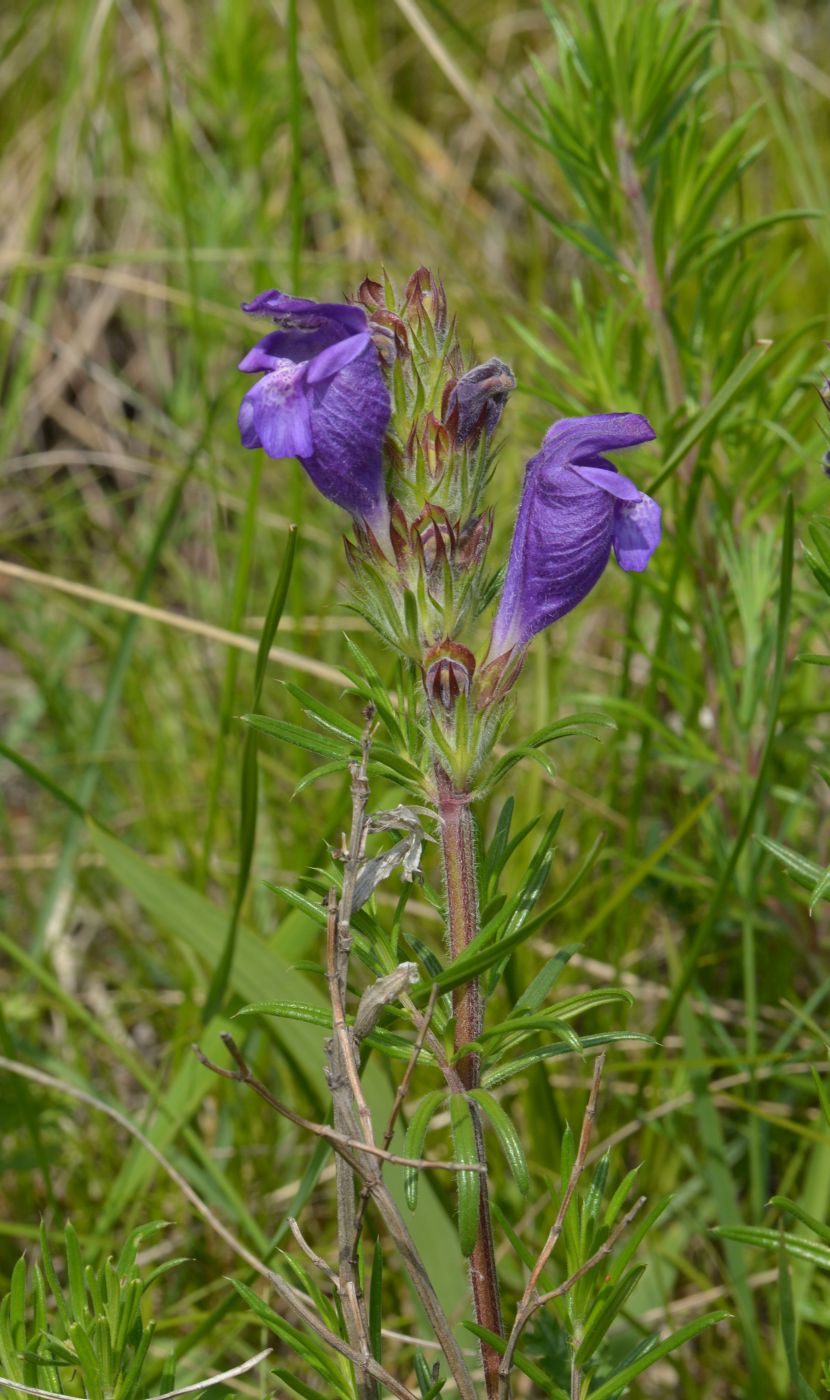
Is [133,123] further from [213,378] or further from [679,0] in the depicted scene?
[679,0]

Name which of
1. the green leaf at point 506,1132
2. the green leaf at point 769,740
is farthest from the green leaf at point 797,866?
the green leaf at point 506,1132

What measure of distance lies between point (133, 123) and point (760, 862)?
16.8 feet

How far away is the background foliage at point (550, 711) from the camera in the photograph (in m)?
2.33

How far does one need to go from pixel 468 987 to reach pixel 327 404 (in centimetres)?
65

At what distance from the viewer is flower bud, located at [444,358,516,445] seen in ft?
4.63

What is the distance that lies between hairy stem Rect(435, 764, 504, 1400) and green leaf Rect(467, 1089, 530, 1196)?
7cm

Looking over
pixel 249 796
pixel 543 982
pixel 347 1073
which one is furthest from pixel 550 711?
pixel 347 1073

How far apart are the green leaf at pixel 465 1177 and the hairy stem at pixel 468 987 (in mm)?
69

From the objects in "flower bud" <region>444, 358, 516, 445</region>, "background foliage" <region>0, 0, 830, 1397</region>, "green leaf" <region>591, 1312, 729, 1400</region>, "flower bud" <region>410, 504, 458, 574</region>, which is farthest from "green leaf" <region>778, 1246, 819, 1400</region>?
"flower bud" <region>444, 358, 516, 445</region>

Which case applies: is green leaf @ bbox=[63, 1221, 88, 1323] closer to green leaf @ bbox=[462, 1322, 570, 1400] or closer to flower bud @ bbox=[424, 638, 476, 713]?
green leaf @ bbox=[462, 1322, 570, 1400]

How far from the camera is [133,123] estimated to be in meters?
6.15

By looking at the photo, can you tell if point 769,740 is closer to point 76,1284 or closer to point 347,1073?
point 347,1073

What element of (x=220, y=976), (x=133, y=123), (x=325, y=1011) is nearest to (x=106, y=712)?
(x=220, y=976)

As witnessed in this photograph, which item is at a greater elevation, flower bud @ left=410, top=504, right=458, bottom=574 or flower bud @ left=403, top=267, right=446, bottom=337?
A: flower bud @ left=403, top=267, right=446, bottom=337
